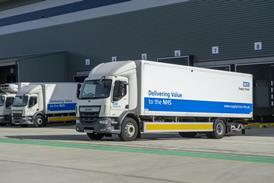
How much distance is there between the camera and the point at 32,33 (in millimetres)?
53062

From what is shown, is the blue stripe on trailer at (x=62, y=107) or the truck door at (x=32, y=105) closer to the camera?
the truck door at (x=32, y=105)

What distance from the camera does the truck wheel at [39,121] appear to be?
38400 mm

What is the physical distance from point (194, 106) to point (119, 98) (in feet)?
13.0

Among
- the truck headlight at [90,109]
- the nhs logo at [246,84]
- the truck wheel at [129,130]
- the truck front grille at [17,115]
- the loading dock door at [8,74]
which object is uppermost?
the loading dock door at [8,74]

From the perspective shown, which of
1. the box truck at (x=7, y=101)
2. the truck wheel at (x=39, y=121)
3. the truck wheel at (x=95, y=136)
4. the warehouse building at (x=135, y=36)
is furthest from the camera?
the box truck at (x=7, y=101)

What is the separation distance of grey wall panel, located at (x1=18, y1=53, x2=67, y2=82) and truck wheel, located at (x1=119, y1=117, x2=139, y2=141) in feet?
94.2

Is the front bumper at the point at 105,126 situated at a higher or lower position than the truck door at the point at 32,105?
lower

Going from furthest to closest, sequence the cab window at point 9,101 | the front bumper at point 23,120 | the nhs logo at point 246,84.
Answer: the cab window at point 9,101 < the front bumper at point 23,120 < the nhs logo at point 246,84

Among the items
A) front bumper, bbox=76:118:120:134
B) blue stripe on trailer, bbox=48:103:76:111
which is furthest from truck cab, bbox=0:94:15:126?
front bumper, bbox=76:118:120:134

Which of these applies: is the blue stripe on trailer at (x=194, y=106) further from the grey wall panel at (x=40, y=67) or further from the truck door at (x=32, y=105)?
the grey wall panel at (x=40, y=67)

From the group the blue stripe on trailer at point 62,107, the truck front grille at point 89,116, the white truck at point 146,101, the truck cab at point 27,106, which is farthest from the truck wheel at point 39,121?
the truck front grille at point 89,116

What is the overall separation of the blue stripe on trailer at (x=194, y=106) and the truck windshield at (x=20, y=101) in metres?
17.5

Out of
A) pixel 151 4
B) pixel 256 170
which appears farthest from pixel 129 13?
pixel 256 170

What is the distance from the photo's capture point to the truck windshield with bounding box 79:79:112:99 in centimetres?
2155
